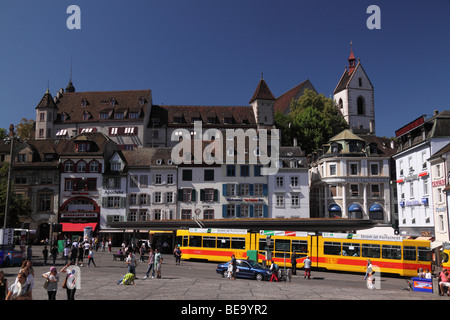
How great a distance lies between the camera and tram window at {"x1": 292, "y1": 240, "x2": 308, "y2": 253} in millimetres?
35406

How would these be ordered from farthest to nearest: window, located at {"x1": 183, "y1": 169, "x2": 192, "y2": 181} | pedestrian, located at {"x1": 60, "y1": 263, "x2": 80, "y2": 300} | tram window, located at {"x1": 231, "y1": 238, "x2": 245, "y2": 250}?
window, located at {"x1": 183, "y1": 169, "x2": 192, "y2": 181}
tram window, located at {"x1": 231, "y1": 238, "x2": 245, "y2": 250}
pedestrian, located at {"x1": 60, "y1": 263, "x2": 80, "y2": 300}

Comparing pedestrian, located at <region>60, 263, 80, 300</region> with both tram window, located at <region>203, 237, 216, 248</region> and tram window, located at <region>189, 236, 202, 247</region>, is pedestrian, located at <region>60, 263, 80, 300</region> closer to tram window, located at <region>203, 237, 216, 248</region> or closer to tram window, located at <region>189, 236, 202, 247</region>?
tram window, located at <region>203, 237, 216, 248</region>

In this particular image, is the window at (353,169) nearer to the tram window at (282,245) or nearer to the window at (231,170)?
the window at (231,170)

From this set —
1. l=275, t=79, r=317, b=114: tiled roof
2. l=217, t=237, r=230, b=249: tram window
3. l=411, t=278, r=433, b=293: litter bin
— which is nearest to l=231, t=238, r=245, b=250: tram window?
l=217, t=237, r=230, b=249: tram window

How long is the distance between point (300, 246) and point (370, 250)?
5.39 m

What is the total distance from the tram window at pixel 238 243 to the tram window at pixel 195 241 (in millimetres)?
3423

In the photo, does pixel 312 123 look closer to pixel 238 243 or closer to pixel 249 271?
pixel 238 243

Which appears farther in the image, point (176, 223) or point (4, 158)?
point (4, 158)

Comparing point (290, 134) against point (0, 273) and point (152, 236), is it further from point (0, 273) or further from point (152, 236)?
point (0, 273)

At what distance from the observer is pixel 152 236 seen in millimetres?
52406

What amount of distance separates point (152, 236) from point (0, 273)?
39036 mm

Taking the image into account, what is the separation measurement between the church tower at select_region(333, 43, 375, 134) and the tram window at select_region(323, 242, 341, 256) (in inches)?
2985

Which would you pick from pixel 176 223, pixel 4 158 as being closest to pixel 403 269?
pixel 176 223
